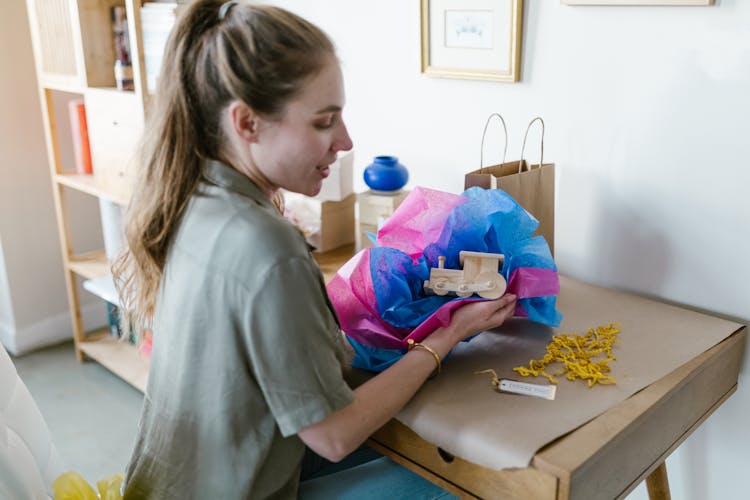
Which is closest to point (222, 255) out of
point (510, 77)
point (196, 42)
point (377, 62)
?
point (196, 42)

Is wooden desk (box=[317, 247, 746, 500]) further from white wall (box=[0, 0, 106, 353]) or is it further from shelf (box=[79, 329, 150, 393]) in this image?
white wall (box=[0, 0, 106, 353])

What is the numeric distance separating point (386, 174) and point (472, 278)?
1.92 feet

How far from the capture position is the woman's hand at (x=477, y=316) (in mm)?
1135

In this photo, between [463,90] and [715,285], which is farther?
[463,90]

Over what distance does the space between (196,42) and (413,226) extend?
51 cm

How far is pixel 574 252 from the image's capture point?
1.59 metres

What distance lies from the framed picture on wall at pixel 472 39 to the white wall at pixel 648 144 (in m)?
0.03

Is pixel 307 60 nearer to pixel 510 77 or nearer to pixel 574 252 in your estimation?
pixel 510 77

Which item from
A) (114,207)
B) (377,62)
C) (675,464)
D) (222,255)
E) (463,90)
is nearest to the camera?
(222,255)

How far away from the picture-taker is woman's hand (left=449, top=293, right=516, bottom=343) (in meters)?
1.13

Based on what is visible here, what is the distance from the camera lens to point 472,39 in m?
1.62

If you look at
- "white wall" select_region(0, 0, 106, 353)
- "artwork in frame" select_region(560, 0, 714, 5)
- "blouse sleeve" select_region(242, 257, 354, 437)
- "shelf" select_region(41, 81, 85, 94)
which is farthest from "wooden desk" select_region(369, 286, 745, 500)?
"white wall" select_region(0, 0, 106, 353)

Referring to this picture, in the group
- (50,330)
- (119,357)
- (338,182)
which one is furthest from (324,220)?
(50,330)

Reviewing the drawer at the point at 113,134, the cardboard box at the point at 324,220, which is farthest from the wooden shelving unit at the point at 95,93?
the cardboard box at the point at 324,220
